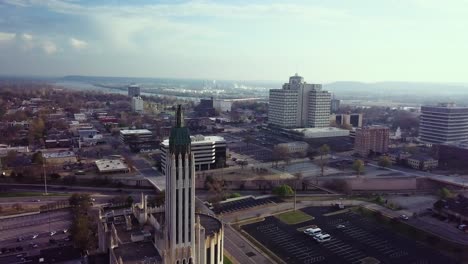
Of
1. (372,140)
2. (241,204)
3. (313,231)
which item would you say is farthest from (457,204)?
(372,140)

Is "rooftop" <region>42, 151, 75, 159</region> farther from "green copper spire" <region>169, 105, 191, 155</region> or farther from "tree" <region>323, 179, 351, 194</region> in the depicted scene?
"green copper spire" <region>169, 105, 191, 155</region>

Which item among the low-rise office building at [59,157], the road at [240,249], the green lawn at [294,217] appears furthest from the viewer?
the low-rise office building at [59,157]

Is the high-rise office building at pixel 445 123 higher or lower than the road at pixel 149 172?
higher

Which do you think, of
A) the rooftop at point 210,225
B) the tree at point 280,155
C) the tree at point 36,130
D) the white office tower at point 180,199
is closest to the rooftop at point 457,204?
the rooftop at point 210,225

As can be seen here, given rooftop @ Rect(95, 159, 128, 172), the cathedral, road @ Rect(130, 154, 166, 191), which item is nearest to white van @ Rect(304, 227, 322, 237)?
the cathedral

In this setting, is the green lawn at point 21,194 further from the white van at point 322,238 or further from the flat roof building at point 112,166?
the white van at point 322,238

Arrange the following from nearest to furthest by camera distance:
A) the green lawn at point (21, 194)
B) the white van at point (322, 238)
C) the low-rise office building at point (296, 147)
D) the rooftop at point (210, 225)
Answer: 1. the rooftop at point (210, 225)
2. the white van at point (322, 238)
3. the green lawn at point (21, 194)
4. the low-rise office building at point (296, 147)

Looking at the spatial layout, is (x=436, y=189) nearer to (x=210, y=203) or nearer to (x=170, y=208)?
(x=210, y=203)
